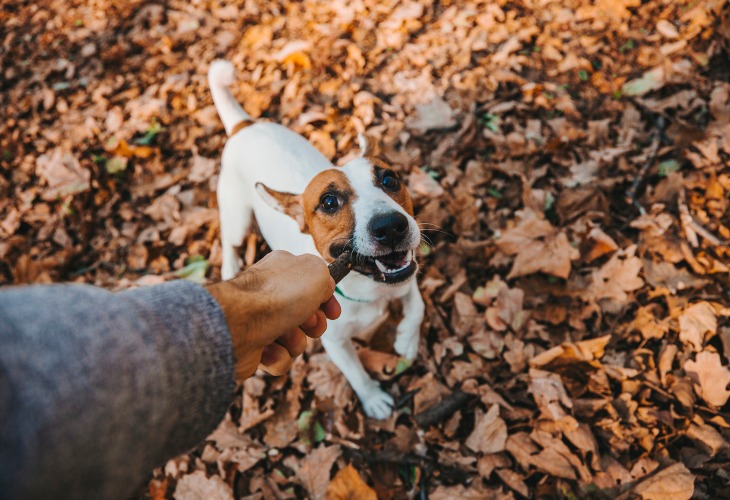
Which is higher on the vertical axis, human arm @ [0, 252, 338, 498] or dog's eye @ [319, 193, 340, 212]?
human arm @ [0, 252, 338, 498]

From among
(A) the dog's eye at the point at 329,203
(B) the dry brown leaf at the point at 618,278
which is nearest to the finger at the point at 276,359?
(A) the dog's eye at the point at 329,203

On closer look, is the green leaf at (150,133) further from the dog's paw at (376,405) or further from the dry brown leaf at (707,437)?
the dry brown leaf at (707,437)

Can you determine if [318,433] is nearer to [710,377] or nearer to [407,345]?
[407,345]

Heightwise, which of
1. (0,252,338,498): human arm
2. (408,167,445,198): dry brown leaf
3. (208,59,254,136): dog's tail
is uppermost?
(0,252,338,498): human arm

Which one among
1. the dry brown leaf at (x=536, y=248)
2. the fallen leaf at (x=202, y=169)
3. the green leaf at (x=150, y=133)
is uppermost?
the green leaf at (x=150, y=133)

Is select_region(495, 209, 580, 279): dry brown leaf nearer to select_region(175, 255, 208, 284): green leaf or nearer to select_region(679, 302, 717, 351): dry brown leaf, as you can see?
select_region(679, 302, 717, 351): dry brown leaf

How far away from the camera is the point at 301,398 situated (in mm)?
3154

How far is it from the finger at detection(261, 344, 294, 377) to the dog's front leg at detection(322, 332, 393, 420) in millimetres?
938

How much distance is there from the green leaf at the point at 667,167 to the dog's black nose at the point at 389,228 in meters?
2.56

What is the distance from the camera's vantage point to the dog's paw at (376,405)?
296 centimetres

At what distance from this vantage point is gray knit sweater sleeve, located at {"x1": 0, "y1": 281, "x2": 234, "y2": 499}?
34.1 inches

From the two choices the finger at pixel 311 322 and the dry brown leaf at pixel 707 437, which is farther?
the dry brown leaf at pixel 707 437

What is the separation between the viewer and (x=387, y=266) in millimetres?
2344

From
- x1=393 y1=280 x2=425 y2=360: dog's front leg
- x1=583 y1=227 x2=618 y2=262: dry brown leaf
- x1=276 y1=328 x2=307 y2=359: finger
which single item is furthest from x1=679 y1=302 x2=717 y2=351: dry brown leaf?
x1=276 y1=328 x2=307 y2=359: finger
